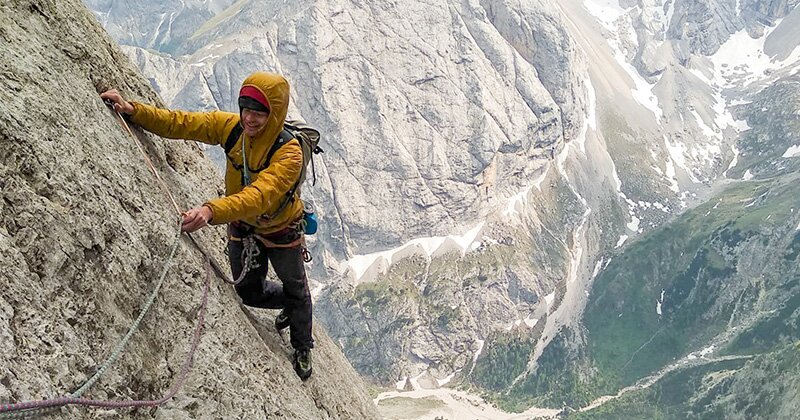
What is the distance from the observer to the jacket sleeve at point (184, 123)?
838 centimetres

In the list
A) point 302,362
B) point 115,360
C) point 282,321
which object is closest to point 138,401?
point 115,360

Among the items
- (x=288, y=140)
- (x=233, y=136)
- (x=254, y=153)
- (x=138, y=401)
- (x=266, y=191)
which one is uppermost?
(x=233, y=136)

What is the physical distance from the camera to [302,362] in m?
10.8

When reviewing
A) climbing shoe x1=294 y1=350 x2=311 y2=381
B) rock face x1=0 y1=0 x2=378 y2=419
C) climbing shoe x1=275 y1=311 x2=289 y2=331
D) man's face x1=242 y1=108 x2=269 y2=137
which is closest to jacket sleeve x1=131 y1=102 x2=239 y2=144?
rock face x1=0 y1=0 x2=378 y2=419

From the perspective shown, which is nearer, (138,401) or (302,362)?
(138,401)

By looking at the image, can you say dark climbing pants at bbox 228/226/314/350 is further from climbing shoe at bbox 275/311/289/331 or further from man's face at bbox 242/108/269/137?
man's face at bbox 242/108/269/137

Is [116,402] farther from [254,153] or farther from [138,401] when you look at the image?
[254,153]

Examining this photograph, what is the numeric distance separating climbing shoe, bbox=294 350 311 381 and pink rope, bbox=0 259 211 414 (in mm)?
3036

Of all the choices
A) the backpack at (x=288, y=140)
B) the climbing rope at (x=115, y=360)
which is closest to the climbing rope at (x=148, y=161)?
the climbing rope at (x=115, y=360)

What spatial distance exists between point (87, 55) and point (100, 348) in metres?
4.65

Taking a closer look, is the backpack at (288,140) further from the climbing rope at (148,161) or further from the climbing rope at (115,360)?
the climbing rope at (115,360)

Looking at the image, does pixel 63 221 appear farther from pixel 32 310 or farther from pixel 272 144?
pixel 272 144

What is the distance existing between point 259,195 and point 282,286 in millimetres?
3398

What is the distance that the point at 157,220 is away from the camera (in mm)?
7871
